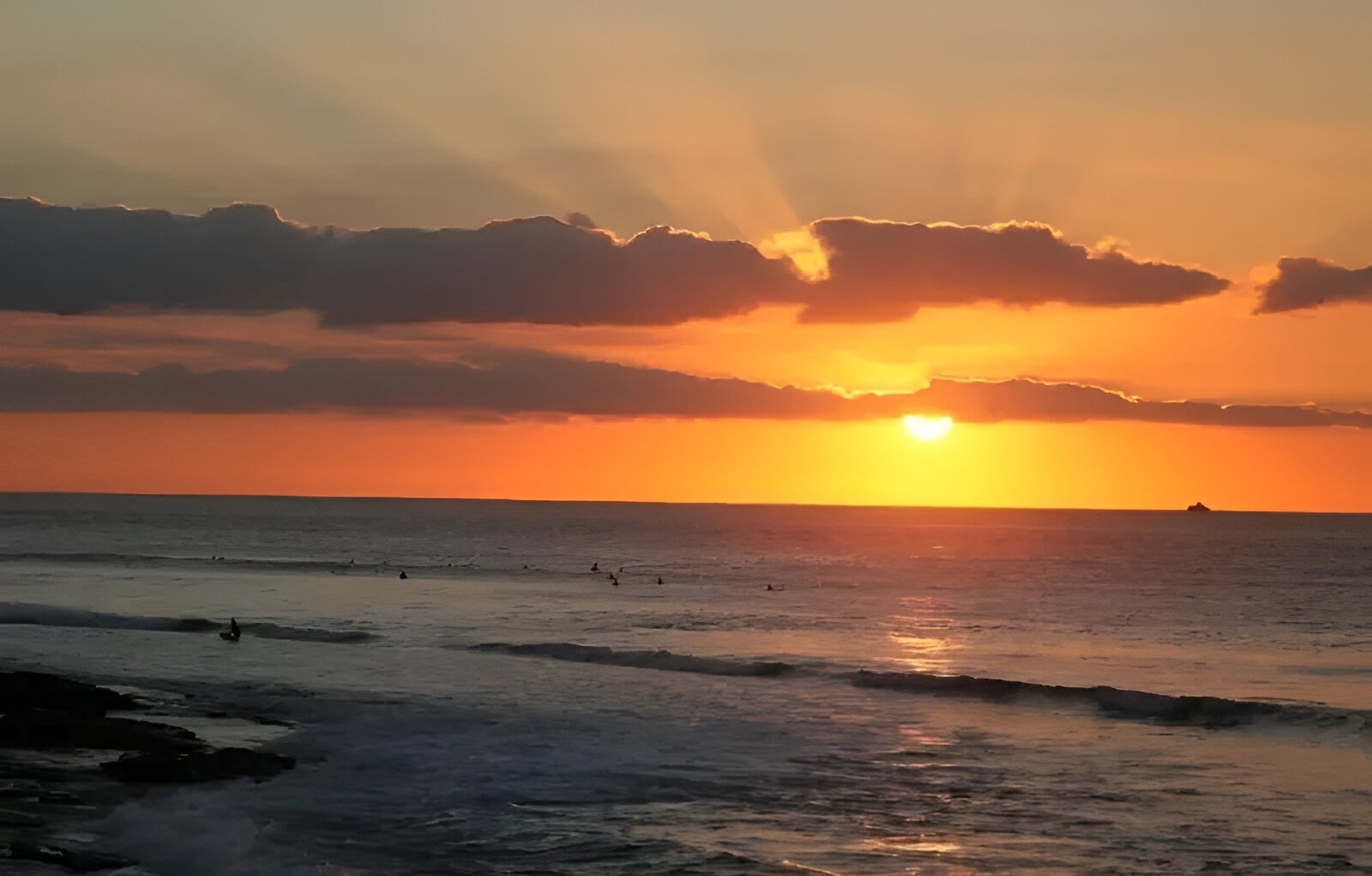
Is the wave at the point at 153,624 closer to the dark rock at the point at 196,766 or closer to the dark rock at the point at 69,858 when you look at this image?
the dark rock at the point at 196,766

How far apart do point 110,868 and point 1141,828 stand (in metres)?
16.7

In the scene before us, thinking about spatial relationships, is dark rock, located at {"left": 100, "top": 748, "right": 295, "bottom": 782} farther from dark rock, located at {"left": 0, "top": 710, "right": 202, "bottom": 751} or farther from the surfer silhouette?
the surfer silhouette

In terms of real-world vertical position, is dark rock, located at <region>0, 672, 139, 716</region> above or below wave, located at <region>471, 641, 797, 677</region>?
above

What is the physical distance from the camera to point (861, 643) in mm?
59625

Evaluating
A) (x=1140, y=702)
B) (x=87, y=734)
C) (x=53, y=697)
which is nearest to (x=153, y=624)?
(x=53, y=697)

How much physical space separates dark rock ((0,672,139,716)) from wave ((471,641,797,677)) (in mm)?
20323

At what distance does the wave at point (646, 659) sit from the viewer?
49.1 metres

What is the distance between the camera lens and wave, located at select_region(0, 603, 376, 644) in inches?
2347

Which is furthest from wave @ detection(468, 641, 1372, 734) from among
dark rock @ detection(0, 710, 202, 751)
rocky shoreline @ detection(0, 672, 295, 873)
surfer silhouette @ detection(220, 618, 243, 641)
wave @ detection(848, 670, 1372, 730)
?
dark rock @ detection(0, 710, 202, 751)

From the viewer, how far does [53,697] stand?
108ft

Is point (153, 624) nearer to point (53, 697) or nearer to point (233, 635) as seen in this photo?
point (233, 635)

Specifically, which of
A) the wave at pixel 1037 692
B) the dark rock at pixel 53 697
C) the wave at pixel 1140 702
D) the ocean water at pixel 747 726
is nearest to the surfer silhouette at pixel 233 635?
the ocean water at pixel 747 726

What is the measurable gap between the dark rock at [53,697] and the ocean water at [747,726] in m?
4.28

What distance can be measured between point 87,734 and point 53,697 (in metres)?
4.51
